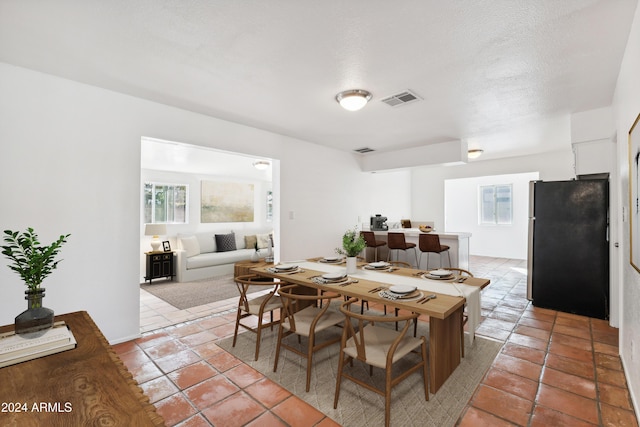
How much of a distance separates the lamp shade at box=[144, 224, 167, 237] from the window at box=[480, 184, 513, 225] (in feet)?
26.4

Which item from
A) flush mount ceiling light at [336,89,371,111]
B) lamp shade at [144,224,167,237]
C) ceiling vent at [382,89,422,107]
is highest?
ceiling vent at [382,89,422,107]

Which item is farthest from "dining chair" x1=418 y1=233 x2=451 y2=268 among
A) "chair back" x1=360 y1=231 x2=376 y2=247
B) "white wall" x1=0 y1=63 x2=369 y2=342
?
"white wall" x1=0 y1=63 x2=369 y2=342

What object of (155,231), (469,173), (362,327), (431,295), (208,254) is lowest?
(208,254)

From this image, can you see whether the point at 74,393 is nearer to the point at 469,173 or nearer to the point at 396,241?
the point at 396,241

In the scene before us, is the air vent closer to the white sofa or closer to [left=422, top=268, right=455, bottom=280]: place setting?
the white sofa

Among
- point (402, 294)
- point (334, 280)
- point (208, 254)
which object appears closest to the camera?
point (402, 294)

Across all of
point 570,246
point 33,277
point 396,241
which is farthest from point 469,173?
point 33,277

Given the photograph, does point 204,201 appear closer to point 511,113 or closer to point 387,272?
point 387,272

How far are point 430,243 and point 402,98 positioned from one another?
2736 millimetres

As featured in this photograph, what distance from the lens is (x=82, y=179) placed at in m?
2.78

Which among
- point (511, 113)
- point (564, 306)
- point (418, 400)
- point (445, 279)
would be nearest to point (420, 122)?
point (511, 113)

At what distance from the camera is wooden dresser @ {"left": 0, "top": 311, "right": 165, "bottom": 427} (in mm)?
812

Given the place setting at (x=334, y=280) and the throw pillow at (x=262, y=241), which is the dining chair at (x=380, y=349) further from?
the throw pillow at (x=262, y=241)

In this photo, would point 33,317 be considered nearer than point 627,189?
Yes
